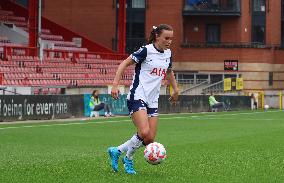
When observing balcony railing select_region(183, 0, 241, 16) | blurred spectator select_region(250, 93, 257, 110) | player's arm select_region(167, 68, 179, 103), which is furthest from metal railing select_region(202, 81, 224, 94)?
player's arm select_region(167, 68, 179, 103)

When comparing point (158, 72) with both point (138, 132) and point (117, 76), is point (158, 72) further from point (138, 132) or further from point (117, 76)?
point (138, 132)

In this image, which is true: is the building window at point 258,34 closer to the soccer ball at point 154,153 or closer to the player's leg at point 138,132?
the player's leg at point 138,132

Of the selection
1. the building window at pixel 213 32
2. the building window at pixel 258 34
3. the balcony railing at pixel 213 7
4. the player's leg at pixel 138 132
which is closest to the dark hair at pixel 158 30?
the player's leg at pixel 138 132

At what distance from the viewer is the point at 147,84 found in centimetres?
1073

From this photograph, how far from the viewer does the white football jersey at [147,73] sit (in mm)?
10680

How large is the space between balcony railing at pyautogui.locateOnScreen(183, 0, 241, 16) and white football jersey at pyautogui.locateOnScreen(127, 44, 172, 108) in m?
55.8

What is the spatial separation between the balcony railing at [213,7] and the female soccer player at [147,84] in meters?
55.8

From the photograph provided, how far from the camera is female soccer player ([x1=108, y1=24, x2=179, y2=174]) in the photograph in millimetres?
10555

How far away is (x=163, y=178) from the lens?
405 inches

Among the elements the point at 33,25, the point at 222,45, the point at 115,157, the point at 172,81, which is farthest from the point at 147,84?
the point at 222,45

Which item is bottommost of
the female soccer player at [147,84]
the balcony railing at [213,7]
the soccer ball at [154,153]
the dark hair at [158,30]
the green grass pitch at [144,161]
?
the green grass pitch at [144,161]

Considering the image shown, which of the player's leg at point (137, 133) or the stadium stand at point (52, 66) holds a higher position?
the stadium stand at point (52, 66)

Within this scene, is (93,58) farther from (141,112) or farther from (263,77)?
(141,112)

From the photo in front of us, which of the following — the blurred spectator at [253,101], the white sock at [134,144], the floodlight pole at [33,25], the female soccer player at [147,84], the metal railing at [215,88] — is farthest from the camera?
the metal railing at [215,88]
